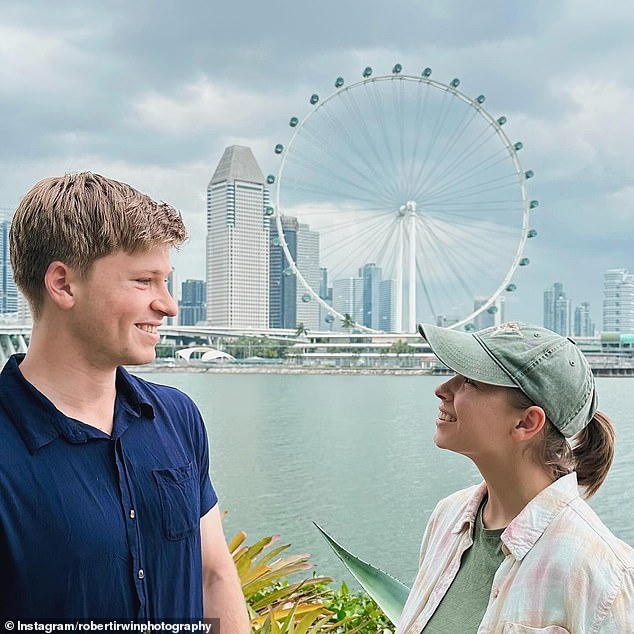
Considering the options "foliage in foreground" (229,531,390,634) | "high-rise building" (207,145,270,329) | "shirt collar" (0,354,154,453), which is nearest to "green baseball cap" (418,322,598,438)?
"shirt collar" (0,354,154,453)

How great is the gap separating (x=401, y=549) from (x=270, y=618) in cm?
732

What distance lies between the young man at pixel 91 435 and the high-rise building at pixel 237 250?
6012 cm

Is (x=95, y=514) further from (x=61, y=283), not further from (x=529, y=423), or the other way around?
(x=529, y=423)

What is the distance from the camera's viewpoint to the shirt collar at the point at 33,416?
1229 millimetres

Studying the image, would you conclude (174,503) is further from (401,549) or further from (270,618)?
(401,549)

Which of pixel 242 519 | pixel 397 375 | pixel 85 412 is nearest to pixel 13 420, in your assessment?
pixel 85 412

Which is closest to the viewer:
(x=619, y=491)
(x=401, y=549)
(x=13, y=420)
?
(x=13, y=420)

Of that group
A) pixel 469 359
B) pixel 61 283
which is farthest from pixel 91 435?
pixel 469 359

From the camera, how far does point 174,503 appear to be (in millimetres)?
1310

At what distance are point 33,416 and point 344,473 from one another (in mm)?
14819

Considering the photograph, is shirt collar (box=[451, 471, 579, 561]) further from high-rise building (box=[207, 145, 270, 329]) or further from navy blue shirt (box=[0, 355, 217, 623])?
high-rise building (box=[207, 145, 270, 329])

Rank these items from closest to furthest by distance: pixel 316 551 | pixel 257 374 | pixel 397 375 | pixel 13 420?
pixel 13 420 < pixel 316 551 < pixel 397 375 < pixel 257 374

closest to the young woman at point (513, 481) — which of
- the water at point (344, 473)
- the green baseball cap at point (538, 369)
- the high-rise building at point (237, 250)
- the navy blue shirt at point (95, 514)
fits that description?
the green baseball cap at point (538, 369)

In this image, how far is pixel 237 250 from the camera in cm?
6400
